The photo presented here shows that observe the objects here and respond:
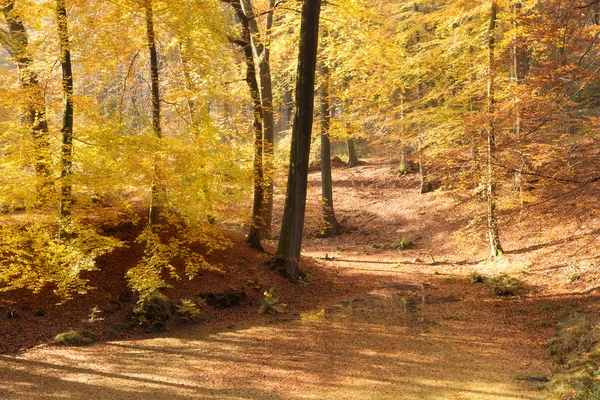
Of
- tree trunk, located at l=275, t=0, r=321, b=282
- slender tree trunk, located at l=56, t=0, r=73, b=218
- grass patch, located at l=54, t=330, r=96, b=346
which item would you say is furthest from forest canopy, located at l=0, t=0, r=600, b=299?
grass patch, located at l=54, t=330, r=96, b=346

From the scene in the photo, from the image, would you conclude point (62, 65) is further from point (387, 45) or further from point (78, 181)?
point (387, 45)

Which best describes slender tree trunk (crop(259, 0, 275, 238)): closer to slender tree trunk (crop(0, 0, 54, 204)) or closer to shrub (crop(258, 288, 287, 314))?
shrub (crop(258, 288, 287, 314))

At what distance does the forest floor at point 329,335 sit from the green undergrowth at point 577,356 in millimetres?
224

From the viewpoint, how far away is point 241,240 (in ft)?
45.9

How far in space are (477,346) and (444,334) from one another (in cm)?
78

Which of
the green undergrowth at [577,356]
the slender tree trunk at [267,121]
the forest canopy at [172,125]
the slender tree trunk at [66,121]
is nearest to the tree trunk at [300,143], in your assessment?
the forest canopy at [172,125]

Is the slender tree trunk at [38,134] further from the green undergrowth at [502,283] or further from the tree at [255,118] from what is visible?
the green undergrowth at [502,283]

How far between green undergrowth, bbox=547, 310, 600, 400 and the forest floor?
0.74ft

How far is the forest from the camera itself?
22.9 ft

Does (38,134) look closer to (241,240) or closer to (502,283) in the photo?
(241,240)

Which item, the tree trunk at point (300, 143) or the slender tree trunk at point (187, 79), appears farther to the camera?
the tree trunk at point (300, 143)

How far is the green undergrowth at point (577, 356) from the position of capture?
589 centimetres

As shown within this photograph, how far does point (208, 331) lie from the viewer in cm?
892

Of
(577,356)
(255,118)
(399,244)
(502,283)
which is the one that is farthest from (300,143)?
(399,244)
